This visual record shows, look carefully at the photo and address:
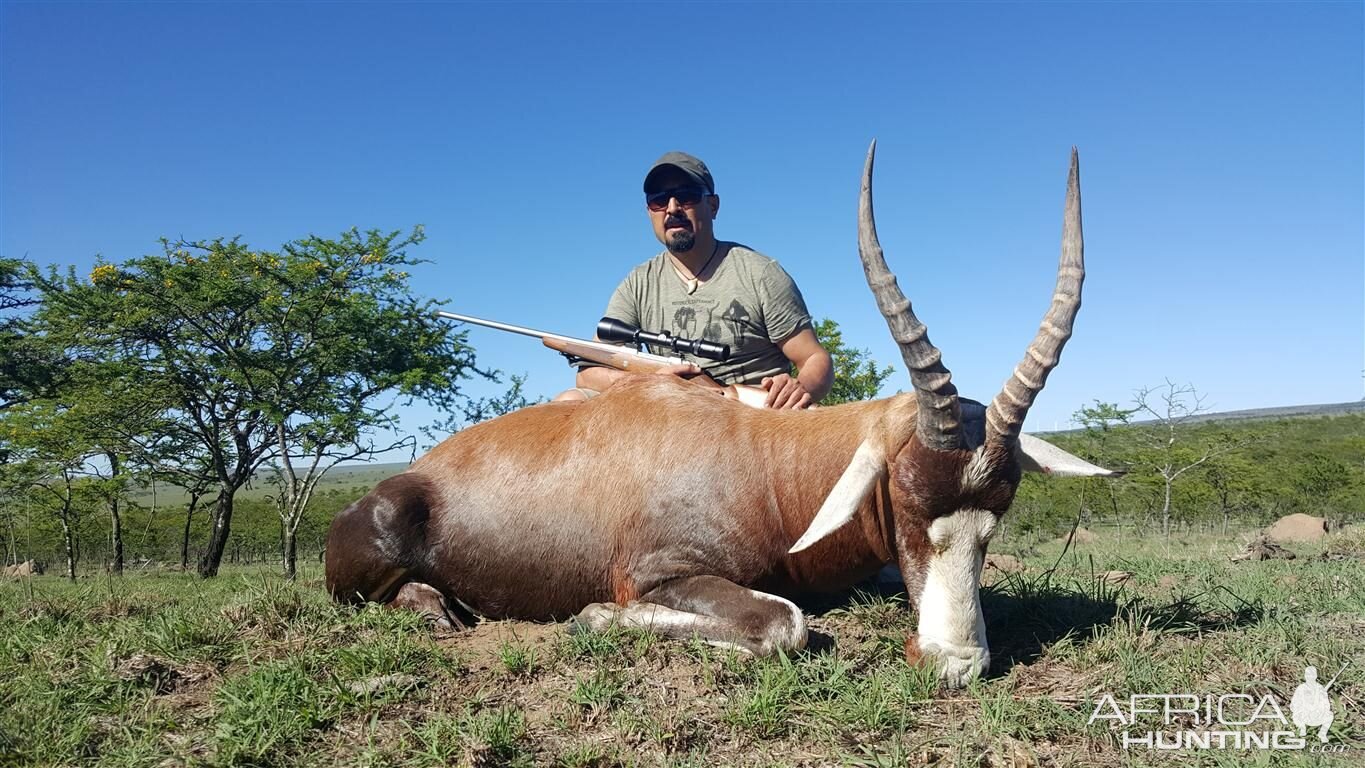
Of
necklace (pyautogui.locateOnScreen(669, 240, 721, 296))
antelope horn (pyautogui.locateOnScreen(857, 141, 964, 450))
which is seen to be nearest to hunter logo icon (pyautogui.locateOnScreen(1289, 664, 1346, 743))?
antelope horn (pyautogui.locateOnScreen(857, 141, 964, 450))

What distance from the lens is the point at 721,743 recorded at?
9.78 feet

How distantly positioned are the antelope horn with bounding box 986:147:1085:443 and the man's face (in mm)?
3248

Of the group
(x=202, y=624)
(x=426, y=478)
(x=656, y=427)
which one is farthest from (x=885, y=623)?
(x=202, y=624)

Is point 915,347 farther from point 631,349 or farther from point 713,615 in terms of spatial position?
point 631,349

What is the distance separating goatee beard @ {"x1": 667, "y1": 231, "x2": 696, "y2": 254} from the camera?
6375 millimetres

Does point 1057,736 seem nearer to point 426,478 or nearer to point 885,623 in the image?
point 885,623

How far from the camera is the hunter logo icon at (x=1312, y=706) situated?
310 cm

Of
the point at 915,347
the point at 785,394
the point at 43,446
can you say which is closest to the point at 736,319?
the point at 785,394

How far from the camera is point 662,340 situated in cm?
588

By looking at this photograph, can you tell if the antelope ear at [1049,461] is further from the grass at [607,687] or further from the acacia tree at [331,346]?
the acacia tree at [331,346]

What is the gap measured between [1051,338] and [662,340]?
2873mm

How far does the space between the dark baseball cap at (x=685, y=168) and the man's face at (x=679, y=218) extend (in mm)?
40

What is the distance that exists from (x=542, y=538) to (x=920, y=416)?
2.17m

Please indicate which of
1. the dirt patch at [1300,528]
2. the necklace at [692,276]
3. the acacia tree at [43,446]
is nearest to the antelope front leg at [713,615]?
the necklace at [692,276]
